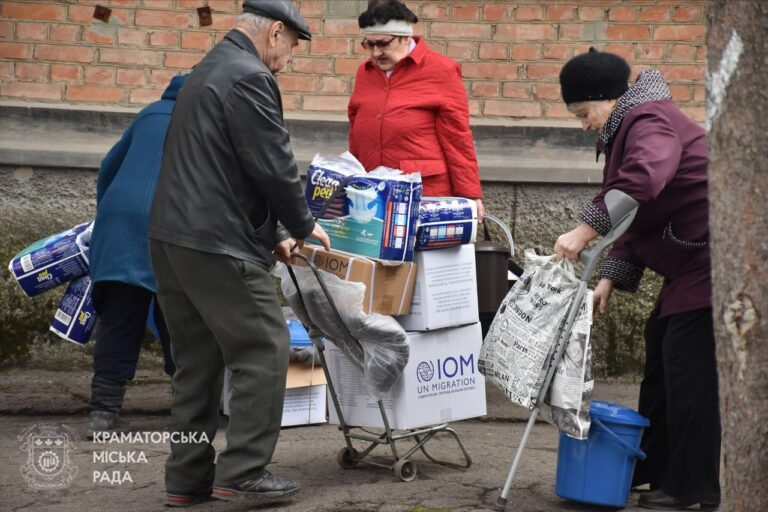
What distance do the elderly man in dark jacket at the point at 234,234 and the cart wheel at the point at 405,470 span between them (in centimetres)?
56

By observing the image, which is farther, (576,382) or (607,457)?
(607,457)

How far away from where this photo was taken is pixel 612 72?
4312mm

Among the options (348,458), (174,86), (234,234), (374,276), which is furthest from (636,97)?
(174,86)

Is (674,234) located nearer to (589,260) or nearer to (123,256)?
(589,260)

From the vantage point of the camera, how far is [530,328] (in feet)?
14.1

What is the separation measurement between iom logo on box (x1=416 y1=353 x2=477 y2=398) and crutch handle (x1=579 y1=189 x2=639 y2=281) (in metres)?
0.96

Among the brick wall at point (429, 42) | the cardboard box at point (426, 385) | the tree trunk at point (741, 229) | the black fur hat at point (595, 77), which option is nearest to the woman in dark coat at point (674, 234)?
the black fur hat at point (595, 77)

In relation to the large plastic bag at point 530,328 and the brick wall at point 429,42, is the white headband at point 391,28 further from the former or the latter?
the large plastic bag at point 530,328

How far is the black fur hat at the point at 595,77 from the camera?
169 inches

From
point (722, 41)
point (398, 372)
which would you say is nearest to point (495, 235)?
point (398, 372)

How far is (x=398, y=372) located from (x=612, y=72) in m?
1.47

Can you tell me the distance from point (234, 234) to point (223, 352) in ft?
1.46

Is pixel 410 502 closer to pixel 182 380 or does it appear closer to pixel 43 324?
pixel 182 380

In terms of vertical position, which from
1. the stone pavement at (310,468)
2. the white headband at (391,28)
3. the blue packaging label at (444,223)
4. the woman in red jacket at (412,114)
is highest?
the white headband at (391,28)
